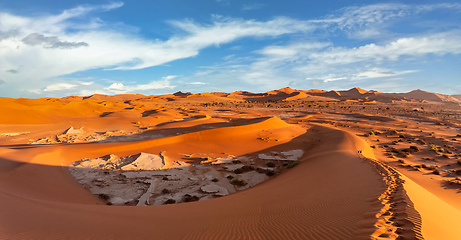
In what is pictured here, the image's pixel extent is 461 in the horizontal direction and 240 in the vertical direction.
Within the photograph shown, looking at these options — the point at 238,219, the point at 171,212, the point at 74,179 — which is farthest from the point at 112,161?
the point at 238,219

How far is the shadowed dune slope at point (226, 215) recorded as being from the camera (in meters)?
5.27

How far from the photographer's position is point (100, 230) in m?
5.67

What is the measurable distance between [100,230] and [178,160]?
398 inches

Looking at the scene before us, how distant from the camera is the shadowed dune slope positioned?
5.27 m

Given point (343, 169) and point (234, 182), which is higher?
point (343, 169)

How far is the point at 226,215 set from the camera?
7.06 metres

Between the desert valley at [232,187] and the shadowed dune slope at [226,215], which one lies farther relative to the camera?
the desert valley at [232,187]

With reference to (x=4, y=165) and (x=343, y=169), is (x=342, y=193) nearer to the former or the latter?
(x=343, y=169)

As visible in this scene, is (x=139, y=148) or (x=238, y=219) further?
(x=139, y=148)

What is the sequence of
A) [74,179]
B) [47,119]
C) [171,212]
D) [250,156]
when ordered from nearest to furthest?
1. [171,212]
2. [74,179]
3. [250,156]
4. [47,119]

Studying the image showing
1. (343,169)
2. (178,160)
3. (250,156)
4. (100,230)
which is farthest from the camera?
(250,156)

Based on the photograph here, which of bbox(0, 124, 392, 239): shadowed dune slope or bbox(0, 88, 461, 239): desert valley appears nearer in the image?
bbox(0, 124, 392, 239): shadowed dune slope

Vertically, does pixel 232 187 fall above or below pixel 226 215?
below

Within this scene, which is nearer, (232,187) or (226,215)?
(226,215)
